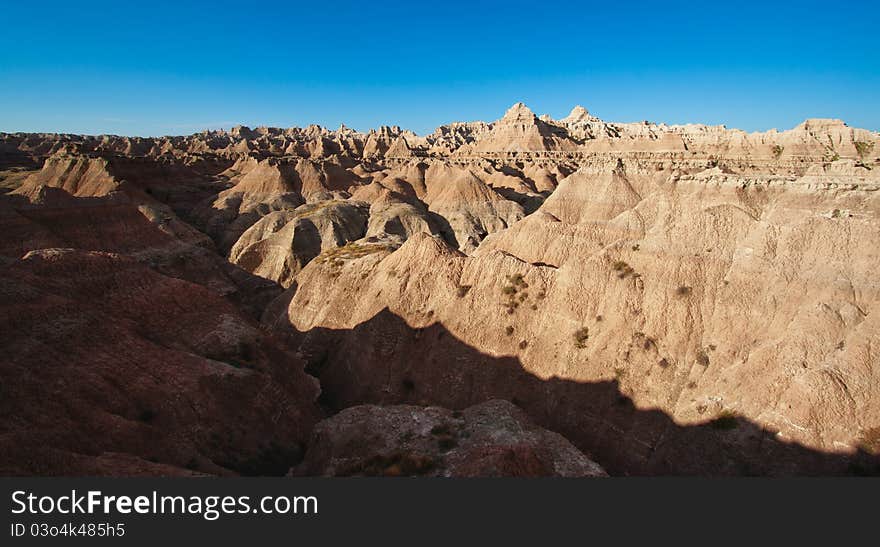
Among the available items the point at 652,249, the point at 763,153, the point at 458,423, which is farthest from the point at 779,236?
the point at 763,153

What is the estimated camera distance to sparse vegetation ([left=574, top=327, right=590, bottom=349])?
2609 cm

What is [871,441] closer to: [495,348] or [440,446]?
[440,446]

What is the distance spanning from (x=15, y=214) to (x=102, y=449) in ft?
113

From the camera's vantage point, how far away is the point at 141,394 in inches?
752

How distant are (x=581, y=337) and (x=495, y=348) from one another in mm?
5395

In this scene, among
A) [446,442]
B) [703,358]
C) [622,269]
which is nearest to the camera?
[446,442]

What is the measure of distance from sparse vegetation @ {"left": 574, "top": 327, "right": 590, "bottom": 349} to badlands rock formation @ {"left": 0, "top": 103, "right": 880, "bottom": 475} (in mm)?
220

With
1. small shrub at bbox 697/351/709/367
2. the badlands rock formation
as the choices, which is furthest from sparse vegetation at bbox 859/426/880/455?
small shrub at bbox 697/351/709/367

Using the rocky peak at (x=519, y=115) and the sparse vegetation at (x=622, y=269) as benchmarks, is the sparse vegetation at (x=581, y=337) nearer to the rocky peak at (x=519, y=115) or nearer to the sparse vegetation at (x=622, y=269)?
the sparse vegetation at (x=622, y=269)

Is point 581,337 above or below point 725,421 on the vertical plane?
above

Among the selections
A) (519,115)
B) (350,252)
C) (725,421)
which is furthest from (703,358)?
(519,115)

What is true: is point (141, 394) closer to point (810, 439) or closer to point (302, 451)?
point (302, 451)

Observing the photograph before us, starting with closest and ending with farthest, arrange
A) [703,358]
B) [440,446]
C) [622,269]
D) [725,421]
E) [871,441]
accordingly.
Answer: [871,441] < [440,446] < [725,421] < [703,358] < [622,269]

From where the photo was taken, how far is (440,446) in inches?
752
